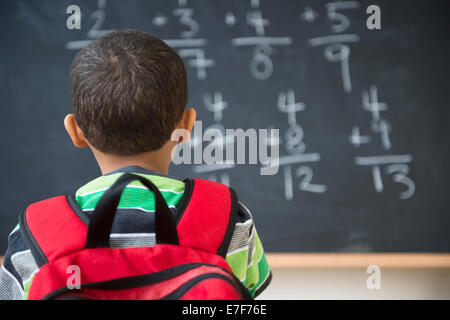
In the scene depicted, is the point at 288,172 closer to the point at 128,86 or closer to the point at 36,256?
the point at 128,86

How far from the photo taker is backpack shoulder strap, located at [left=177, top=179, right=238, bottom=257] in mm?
447

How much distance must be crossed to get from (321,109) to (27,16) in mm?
1245

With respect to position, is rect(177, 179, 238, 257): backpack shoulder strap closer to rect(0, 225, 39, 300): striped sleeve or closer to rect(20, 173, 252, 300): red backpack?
rect(20, 173, 252, 300): red backpack

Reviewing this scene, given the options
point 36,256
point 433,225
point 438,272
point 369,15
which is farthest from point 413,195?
point 36,256

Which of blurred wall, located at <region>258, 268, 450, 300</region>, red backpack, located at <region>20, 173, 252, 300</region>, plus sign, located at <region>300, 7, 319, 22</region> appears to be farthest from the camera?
blurred wall, located at <region>258, 268, 450, 300</region>

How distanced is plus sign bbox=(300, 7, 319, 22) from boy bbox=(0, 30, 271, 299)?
44.7 inches

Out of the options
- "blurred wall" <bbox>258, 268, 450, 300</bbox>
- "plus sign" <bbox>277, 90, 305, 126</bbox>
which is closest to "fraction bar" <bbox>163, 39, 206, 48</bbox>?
"plus sign" <bbox>277, 90, 305, 126</bbox>

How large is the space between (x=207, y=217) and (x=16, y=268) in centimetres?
22

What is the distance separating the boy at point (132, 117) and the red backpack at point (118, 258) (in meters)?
0.04

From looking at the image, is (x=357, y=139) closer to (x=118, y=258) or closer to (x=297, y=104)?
(x=297, y=104)

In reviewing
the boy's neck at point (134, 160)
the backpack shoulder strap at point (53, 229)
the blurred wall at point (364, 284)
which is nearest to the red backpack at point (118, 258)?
the backpack shoulder strap at point (53, 229)

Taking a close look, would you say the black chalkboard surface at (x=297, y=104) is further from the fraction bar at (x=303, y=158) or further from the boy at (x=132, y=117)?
the boy at (x=132, y=117)

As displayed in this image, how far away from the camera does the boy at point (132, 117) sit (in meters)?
0.49

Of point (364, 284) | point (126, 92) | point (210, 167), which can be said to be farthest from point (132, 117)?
point (364, 284)
